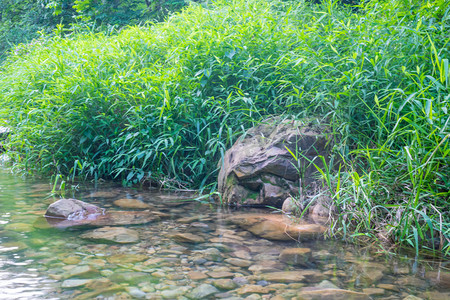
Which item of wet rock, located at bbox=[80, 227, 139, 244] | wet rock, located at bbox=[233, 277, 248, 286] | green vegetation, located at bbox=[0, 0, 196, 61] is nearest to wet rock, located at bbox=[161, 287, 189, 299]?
wet rock, located at bbox=[233, 277, 248, 286]

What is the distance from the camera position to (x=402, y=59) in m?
3.05

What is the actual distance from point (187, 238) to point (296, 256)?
0.71 metres

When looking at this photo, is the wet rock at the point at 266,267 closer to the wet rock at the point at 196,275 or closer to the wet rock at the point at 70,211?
the wet rock at the point at 196,275

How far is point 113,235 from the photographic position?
239 centimetres

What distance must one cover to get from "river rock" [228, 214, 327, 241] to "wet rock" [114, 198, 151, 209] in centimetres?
82

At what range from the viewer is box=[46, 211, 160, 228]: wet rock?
2.64 m

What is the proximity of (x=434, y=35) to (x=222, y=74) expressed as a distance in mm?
1984

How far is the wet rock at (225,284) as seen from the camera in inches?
67.1

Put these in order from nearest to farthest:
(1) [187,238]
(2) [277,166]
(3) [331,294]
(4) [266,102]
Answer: (3) [331,294] < (1) [187,238] < (2) [277,166] < (4) [266,102]

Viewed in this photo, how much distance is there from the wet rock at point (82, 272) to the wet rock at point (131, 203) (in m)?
1.27

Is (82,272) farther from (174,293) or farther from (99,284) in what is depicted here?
(174,293)

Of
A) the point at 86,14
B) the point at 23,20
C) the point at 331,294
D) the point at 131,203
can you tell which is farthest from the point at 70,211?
the point at 23,20

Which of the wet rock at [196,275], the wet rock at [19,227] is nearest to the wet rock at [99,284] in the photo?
the wet rock at [196,275]

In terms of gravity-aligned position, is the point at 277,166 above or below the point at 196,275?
above
